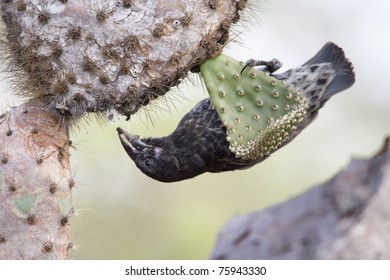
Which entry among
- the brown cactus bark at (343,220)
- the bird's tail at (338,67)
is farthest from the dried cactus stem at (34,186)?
the brown cactus bark at (343,220)

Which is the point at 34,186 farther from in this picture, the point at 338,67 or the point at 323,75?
the point at 338,67

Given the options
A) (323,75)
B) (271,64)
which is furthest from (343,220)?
(323,75)

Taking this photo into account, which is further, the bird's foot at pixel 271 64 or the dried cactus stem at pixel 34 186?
the bird's foot at pixel 271 64

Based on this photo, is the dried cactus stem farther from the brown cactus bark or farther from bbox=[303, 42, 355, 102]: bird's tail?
the brown cactus bark

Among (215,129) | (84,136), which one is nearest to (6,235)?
(84,136)

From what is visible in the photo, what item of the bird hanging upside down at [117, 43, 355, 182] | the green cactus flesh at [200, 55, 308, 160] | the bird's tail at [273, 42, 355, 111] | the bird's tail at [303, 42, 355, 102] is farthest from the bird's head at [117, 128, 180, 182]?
the bird's tail at [303, 42, 355, 102]

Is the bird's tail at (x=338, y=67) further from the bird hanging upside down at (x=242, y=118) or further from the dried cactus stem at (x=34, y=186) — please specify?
the dried cactus stem at (x=34, y=186)

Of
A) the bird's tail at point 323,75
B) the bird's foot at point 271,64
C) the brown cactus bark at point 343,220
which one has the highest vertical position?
the brown cactus bark at point 343,220

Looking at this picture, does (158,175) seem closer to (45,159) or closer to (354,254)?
(45,159)
